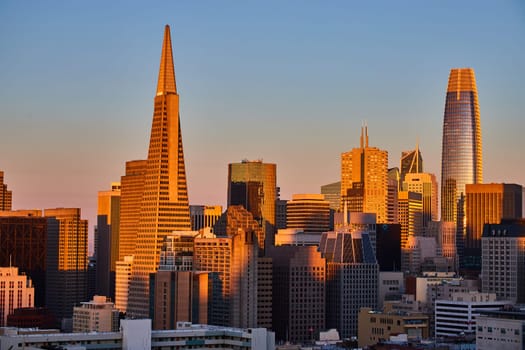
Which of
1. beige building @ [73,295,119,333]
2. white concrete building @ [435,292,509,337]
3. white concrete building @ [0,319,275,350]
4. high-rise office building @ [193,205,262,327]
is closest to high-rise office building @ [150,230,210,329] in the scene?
high-rise office building @ [193,205,262,327]

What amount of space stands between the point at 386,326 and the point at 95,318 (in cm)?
4161

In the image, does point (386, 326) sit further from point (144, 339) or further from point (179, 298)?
point (144, 339)

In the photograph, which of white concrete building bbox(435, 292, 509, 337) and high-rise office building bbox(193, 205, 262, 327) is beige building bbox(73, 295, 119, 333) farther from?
white concrete building bbox(435, 292, 509, 337)

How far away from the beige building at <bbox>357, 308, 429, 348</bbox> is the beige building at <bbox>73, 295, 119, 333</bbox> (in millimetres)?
33535

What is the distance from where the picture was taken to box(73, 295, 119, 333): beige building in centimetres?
18662

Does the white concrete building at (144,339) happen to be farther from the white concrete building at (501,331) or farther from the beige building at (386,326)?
the beige building at (386,326)

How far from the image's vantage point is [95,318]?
189875mm

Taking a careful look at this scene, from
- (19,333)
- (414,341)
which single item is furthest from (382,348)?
(19,333)

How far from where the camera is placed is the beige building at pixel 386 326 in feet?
564

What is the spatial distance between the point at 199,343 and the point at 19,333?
47.8 feet

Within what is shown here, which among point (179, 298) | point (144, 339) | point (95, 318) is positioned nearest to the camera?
point (144, 339)

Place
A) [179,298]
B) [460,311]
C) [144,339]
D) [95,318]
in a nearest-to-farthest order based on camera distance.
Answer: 1. [144,339]
2. [460,311]
3. [179,298]
4. [95,318]

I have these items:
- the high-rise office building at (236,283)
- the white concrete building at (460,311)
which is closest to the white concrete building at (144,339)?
the white concrete building at (460,311)

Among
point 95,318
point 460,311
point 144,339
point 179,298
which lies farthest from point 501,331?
point 95,318
